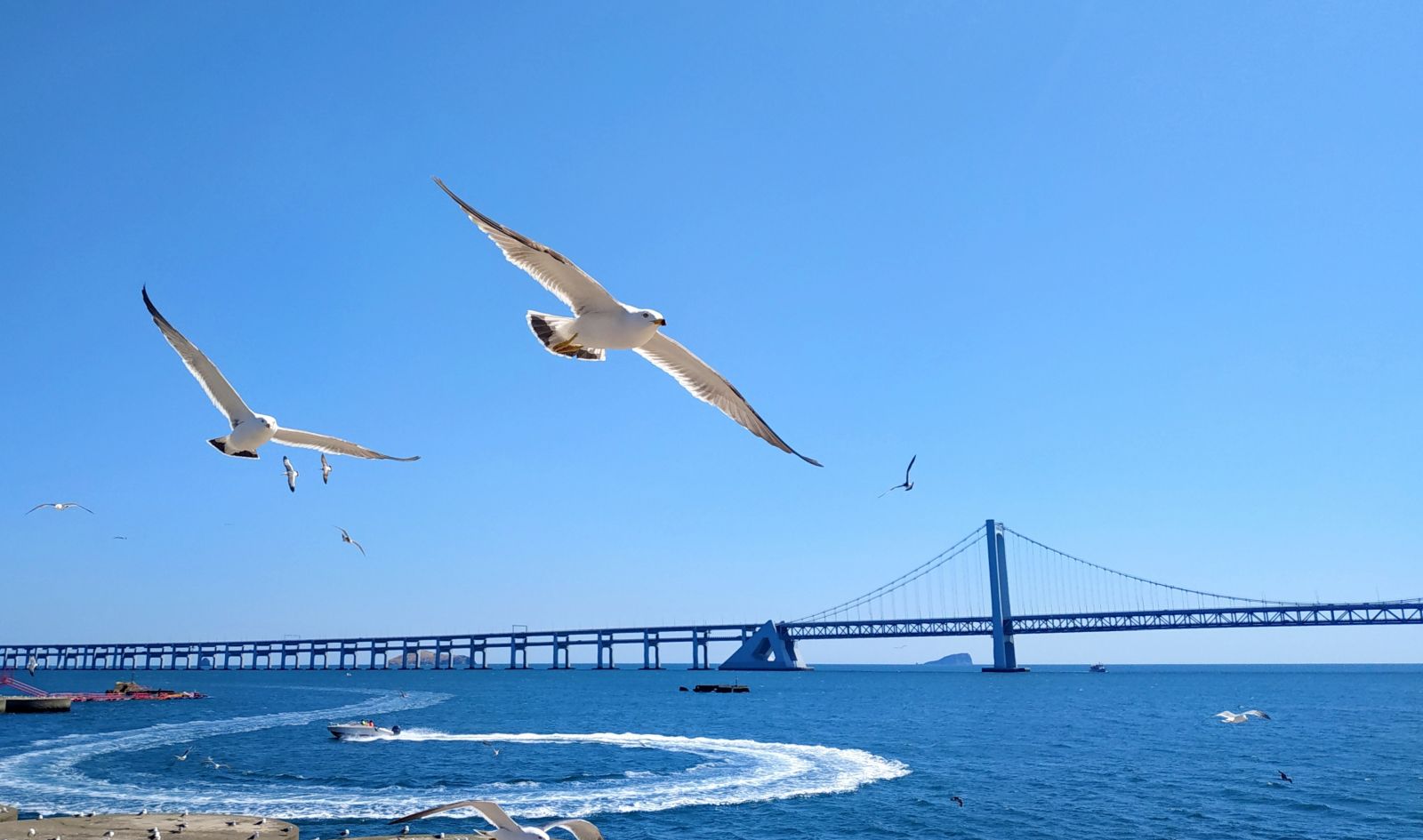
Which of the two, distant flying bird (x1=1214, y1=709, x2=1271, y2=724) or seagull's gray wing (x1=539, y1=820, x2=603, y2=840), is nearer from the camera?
seagull's gray wing (x1=539, y1=820, x2=603, y2=840)

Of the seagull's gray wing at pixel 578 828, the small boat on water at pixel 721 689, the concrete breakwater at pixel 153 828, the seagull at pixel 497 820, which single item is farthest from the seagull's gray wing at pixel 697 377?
the small boat on water at pixel 721 689

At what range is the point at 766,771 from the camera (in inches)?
1101

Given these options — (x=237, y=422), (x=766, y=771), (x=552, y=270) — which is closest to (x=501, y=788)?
(x=766, y=771)

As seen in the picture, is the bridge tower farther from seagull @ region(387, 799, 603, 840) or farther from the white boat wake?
seagull @ region(387, 799, 603, 840)

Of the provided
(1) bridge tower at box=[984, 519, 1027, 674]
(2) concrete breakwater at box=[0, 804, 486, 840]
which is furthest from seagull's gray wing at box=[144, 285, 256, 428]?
(1) bridge tower at box=[984, 519, 1027, 674]

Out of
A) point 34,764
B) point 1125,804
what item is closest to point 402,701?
point 34,764

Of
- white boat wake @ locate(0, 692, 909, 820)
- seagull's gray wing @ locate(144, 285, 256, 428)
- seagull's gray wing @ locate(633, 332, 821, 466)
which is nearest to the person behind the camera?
seagull's gray wing @ locate(633, 332, 821, 466)

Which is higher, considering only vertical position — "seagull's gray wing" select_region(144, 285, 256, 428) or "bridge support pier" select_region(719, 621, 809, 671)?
"seagull's gray wing" select_region(144, 285, 256, 428)

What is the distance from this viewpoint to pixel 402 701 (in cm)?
6894

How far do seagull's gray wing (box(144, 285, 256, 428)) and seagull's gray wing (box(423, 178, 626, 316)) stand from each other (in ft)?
14.1

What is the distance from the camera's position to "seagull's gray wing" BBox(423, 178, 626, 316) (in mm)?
5746

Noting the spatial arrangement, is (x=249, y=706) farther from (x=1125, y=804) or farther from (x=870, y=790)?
(x=1125, y=804)

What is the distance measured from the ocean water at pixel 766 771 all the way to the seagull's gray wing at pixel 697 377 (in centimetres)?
1411

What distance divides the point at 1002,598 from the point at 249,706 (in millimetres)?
75577
